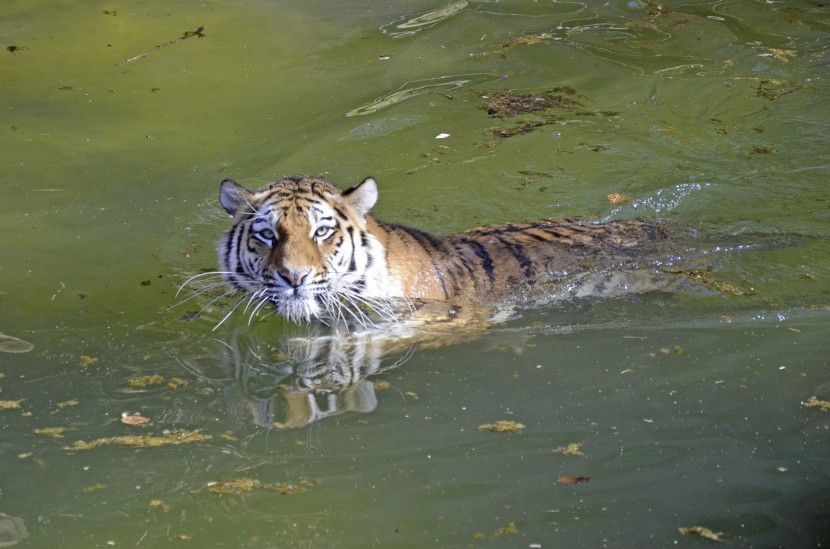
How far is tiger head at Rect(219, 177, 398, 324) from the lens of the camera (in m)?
4.70

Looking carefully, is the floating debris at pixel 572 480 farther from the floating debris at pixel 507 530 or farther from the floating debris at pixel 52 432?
the floating debris at pixel 52 432

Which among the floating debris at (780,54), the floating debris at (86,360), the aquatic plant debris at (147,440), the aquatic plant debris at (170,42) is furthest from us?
the aquatic plant debris at (170,42)

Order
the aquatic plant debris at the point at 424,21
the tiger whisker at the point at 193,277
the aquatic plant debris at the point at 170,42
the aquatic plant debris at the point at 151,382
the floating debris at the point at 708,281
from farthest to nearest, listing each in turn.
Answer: the aquatic plant debris at the point at 424,21, the aquatic plant debris at the point at 170,42, the floating debris at the point at 708,281, the tiger whisker at the point at 193,277, the aquatic plant debris at the point at 151,382

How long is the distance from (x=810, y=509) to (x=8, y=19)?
8.46 m

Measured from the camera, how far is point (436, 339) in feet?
15.9

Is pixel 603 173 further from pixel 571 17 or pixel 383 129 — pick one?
pixel 571 17

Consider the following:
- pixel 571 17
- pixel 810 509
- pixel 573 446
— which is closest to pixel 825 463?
pixel 810 509

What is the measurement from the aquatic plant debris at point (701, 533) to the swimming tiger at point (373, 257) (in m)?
2.13

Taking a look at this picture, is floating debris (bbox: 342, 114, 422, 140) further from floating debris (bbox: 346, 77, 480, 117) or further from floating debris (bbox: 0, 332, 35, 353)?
floating debris (bbox: 0, 332, 35, 353)

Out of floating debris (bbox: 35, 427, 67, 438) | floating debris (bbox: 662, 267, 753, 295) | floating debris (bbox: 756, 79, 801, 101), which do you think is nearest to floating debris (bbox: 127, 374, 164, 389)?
floating debris (bbox: 35, 427, 67, 438)

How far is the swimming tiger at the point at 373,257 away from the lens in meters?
4.79

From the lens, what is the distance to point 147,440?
3736mm

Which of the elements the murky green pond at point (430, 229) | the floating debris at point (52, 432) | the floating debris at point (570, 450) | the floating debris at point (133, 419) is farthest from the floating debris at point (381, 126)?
the floating debris at point (570, 450)

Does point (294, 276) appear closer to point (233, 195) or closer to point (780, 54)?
point (233, 195)
